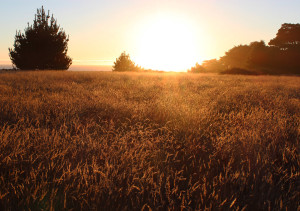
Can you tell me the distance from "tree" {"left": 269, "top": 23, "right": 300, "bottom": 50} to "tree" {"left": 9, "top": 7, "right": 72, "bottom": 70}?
91.2 ft

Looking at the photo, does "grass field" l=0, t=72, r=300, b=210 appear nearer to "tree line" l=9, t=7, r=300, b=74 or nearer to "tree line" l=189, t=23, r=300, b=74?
"tree line" l=9, t=7, r=300, b=74

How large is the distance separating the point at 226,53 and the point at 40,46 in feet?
91.8

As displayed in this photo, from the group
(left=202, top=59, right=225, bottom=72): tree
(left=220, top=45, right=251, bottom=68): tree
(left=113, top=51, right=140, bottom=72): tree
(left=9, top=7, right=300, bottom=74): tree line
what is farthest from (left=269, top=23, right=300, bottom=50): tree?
(left=113, top=51, right=140, bottom=72): tree

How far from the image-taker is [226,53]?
34500 mm

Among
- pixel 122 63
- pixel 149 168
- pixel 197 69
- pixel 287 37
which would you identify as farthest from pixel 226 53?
pixel 149 168

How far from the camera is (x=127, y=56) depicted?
136 feet

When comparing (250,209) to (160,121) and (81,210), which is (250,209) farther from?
(160,121)

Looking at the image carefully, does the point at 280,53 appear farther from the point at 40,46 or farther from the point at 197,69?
the point at 40,46

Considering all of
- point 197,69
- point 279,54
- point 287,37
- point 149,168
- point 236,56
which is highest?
point 287,37

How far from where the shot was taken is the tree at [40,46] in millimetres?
21469

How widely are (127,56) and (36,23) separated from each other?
21.2m

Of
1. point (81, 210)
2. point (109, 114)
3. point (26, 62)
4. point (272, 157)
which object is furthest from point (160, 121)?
point (26, 62)

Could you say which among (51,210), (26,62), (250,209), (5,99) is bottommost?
(250,209)

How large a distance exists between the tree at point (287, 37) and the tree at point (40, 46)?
91.2 ft
